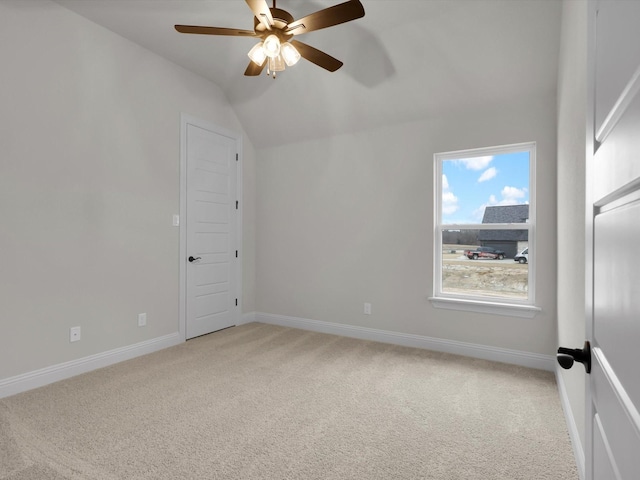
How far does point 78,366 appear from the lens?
3.01 metres

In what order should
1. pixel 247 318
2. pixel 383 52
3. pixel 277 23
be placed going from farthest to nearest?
pixel 247 318
pixel 383 52
pixel 277 23

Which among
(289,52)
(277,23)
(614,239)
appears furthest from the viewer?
(289,52)

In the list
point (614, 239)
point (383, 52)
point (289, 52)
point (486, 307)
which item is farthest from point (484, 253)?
point (614, 239)

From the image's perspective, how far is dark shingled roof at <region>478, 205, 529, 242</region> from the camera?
3342mm

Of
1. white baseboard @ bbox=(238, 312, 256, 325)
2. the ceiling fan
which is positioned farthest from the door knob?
white baseboard @ bbox=(238, 312, 256, 325)

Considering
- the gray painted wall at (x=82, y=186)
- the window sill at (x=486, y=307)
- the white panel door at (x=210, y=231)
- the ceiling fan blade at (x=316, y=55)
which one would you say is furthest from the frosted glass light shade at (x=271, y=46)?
the window sill at (x=486, y=307)

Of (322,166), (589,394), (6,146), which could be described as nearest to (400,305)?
(322,166)

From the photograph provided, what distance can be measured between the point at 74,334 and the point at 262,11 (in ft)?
9.47

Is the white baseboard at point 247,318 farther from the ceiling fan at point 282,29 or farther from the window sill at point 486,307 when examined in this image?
the ceiling fan at point 282,29

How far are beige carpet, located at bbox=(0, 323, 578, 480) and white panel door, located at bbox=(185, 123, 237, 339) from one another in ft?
2.89

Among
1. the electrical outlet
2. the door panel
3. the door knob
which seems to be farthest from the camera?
the electrical outlet

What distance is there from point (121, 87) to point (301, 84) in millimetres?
1755

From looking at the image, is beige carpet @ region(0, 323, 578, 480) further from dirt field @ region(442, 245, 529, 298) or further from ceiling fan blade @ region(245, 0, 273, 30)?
ceiling fan blade @ region(245, 0, 273, 30)

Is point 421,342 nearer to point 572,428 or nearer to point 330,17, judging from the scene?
point 572,428
